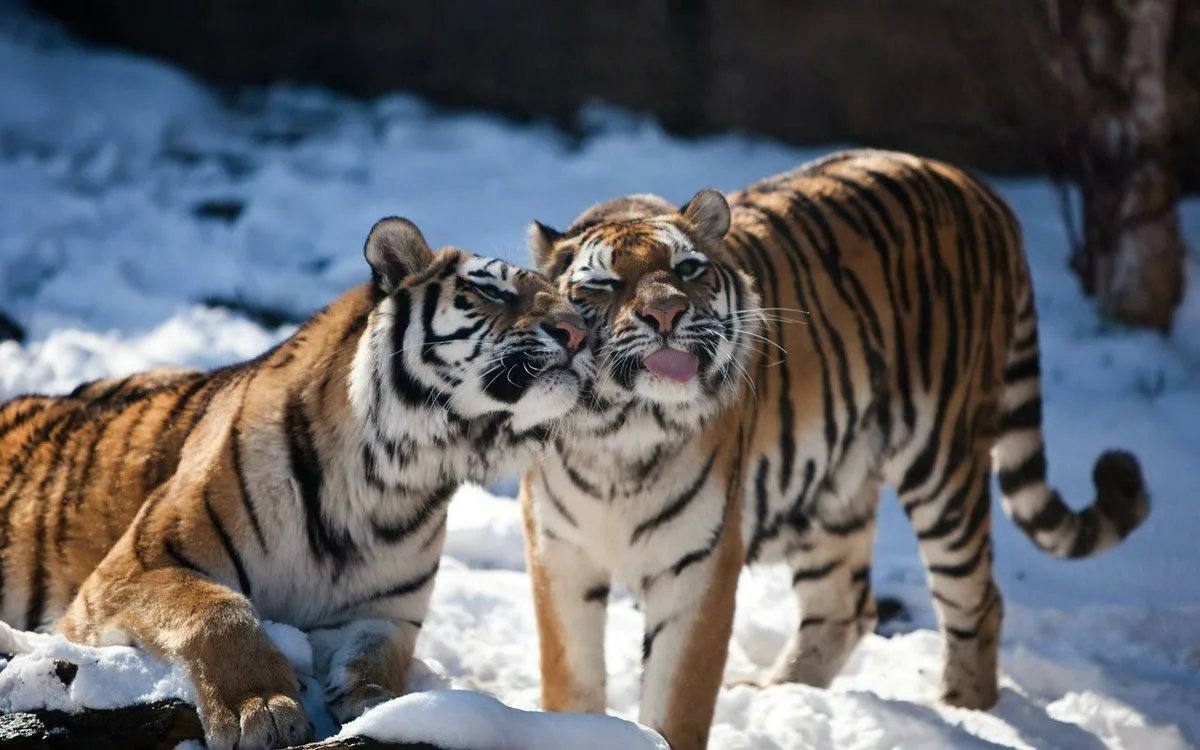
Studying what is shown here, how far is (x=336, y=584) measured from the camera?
10.8ft

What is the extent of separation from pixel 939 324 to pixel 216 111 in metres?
5.12

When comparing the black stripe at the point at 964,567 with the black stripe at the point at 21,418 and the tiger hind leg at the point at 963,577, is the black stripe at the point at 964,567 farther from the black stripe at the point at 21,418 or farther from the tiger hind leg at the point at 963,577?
the black stripe at the point at 21,418

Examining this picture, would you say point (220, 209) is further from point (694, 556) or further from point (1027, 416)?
point (694, 556)

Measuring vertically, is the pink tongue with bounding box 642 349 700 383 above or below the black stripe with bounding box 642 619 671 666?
above

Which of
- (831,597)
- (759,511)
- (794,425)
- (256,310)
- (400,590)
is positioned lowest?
(831,597)

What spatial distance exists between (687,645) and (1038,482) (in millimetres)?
1674

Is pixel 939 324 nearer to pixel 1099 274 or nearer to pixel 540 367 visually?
pixel 540 367

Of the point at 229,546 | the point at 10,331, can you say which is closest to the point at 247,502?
the point at 229,546

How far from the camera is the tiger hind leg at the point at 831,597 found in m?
4.74

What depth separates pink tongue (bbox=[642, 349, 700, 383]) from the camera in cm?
334

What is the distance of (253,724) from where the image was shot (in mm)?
2684

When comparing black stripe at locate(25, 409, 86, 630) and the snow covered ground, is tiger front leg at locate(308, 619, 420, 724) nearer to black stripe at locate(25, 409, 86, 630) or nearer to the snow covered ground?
the snow covered ground

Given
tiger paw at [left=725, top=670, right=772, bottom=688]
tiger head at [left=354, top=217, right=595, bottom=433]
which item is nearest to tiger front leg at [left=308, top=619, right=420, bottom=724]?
tiger head at [left=354, top=217, right=595, bottom=433]

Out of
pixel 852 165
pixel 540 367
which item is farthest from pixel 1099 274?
pixel 540 367
